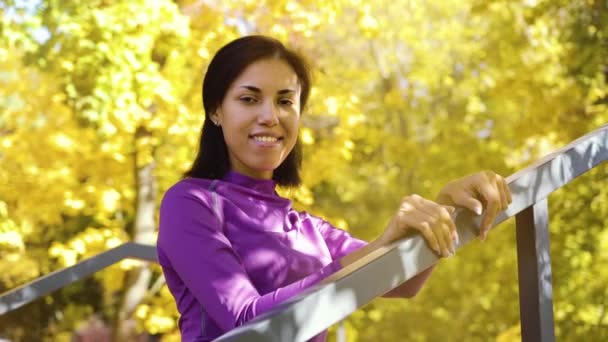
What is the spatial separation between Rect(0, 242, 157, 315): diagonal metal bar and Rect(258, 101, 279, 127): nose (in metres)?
2.02

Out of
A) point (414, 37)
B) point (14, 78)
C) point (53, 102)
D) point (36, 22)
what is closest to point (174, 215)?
point (36, 22)

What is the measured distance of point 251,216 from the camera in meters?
2.02

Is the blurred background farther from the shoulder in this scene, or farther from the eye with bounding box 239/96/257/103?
the shoulder

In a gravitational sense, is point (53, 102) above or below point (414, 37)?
above

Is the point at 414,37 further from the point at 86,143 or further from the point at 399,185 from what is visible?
the point at 86,143

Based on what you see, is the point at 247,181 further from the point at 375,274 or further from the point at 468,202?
the point at 375,274

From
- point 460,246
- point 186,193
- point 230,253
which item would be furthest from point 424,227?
point 186,193

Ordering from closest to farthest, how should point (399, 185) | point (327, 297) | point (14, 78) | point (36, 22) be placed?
point (327, 297), point (36, 22), point (14, 78), point (399, 185)

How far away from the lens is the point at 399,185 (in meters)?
13.6

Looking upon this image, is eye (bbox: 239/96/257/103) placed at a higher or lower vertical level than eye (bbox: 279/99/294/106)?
higher

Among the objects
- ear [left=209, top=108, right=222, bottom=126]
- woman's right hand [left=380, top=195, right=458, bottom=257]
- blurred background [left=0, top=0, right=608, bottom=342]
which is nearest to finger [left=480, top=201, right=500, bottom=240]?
woman's right hand [left=380, top=195, right=458, bottom=257]

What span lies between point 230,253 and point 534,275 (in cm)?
71

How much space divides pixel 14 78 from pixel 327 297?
21.7ft

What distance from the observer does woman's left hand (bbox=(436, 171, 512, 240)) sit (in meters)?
1.79
